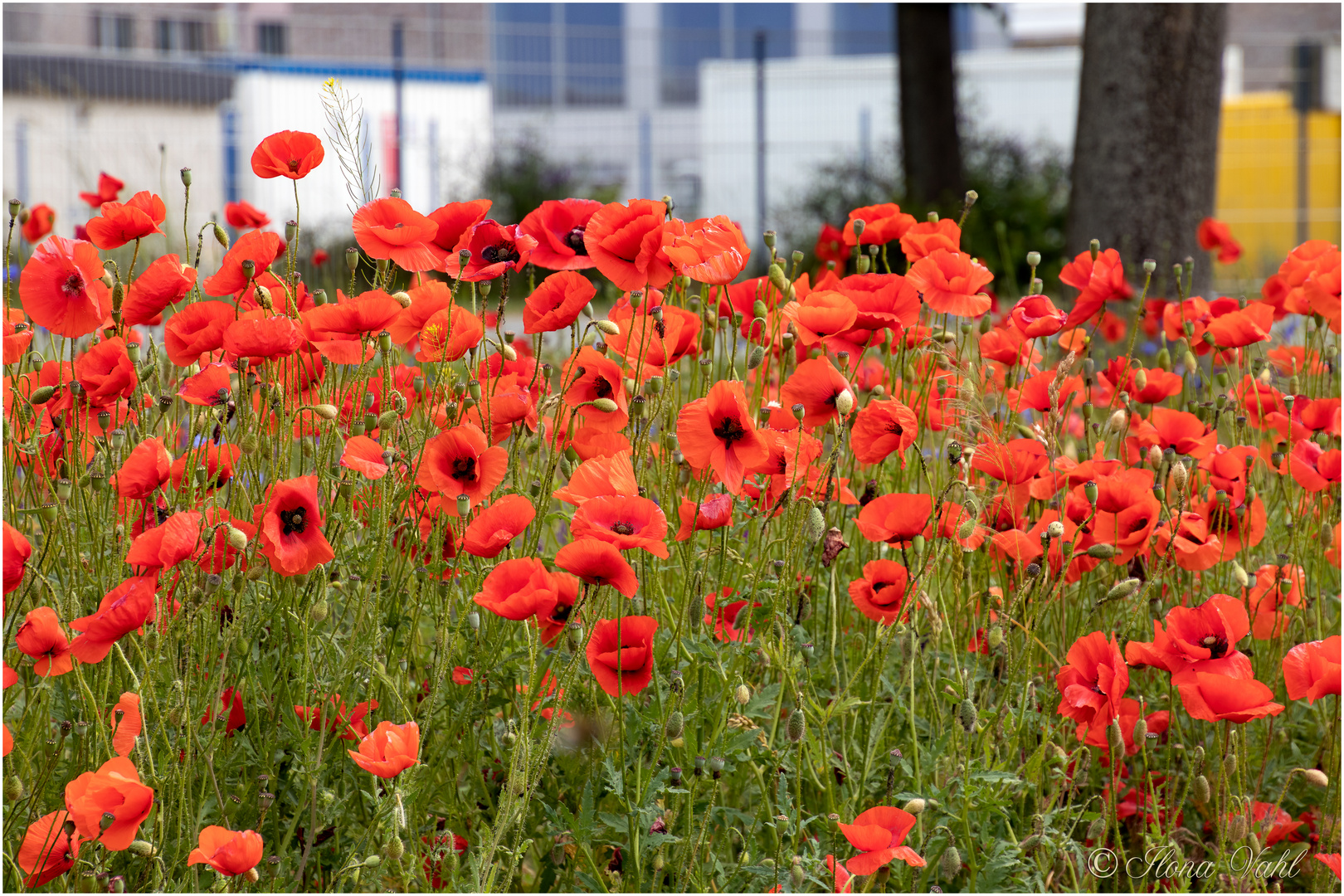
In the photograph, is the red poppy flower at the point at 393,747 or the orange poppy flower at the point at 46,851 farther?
the orange poppy flower at the point at 46,851

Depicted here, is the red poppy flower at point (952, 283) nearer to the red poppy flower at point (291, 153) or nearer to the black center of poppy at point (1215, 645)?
the black center of poppy at point (1215, 645)

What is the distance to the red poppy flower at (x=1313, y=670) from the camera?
131 centimetres

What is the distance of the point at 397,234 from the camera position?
55.1 inches

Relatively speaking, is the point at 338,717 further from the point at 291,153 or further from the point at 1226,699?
the point at 1226,699

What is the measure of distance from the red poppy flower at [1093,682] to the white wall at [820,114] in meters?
11.3

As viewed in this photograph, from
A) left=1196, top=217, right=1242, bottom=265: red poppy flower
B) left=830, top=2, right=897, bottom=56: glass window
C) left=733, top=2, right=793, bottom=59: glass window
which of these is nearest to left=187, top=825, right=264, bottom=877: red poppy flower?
left=1196, top=217, right=1242, bottom=265: red poppy flower

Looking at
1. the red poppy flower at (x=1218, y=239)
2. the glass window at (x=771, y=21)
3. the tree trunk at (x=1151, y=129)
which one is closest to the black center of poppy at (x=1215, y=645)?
the red poppy flower at (x=1218, y=239)

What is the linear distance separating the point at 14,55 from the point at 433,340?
1362cm

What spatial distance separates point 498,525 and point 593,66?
16445 mm

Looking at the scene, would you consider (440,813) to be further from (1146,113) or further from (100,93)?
(100,93)

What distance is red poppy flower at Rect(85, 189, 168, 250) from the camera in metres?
1.59

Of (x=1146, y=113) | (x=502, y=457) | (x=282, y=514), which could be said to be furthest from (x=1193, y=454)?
(x=1146, y=113)

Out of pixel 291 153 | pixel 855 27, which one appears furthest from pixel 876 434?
pixel 855 27

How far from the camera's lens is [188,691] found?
4.21 ft
